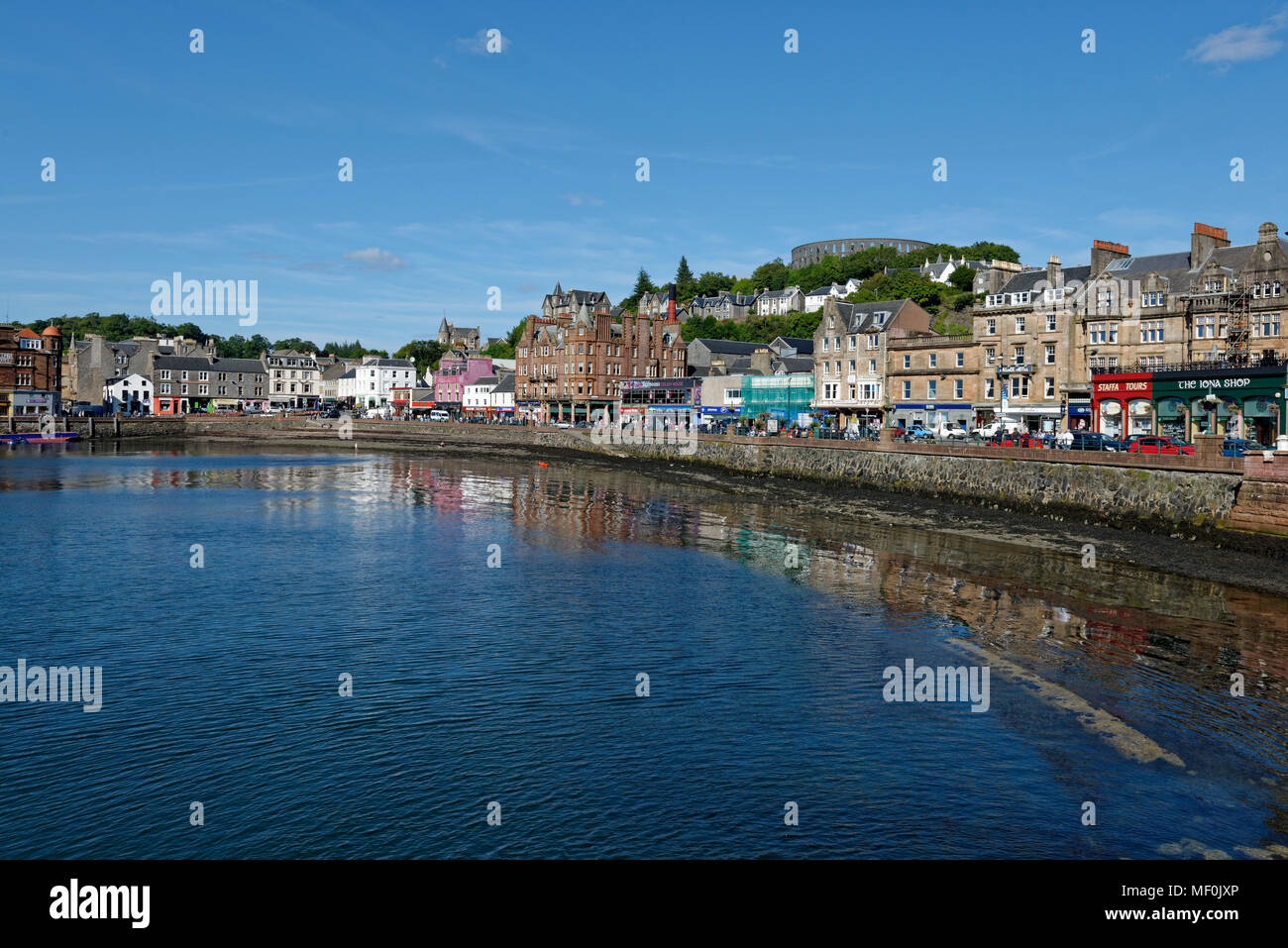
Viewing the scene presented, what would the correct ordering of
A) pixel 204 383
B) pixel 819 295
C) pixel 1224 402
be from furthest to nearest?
pixel 819 295 → pixel 204 383 → pixel 1224 402

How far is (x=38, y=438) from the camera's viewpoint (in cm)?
12225

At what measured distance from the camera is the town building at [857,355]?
90.2 metres

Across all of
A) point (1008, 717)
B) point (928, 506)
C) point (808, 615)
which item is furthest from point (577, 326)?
point (1008, 717)

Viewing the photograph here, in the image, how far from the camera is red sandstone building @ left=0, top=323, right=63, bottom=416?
131 meters

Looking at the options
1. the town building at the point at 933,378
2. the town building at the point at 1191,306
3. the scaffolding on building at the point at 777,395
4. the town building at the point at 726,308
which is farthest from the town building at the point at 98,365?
the town building at the point at 1191,306

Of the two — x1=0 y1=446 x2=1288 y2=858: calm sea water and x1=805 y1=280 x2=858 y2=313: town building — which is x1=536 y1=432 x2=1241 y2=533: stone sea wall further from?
x1=805 y1=280 x2=858 y2=313: town building

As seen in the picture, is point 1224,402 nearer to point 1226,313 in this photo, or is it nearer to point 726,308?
point 1226,313

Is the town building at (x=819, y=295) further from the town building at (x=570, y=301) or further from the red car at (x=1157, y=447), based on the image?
the red car at (x=1157, y=447)

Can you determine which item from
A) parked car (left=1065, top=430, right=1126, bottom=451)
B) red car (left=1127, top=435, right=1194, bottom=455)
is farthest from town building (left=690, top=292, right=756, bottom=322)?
red car (left=1127, top=435, right=1194, bottom=455)

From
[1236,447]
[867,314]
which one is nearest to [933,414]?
[867,314]

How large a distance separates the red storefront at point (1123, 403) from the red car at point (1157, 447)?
13.9 metres

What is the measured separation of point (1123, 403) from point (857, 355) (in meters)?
29.6
